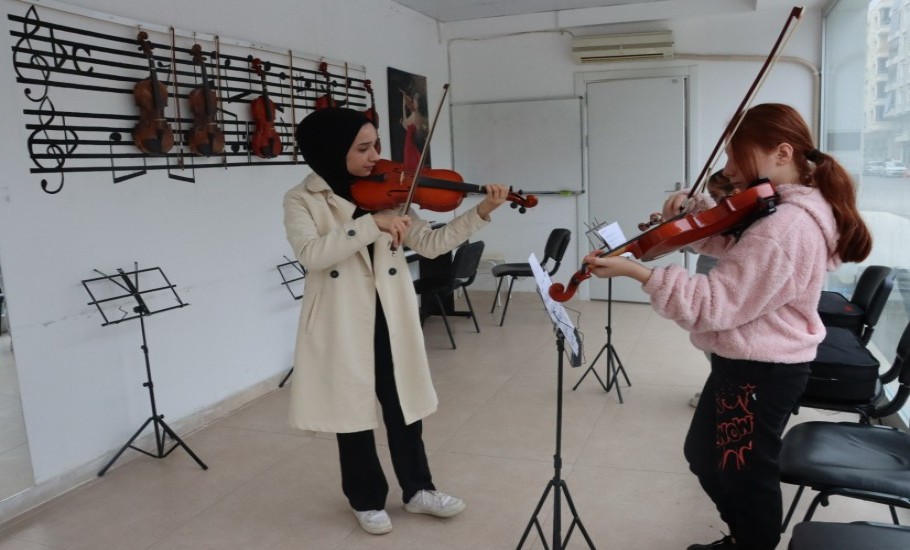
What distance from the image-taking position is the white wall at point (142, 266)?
9.39ft

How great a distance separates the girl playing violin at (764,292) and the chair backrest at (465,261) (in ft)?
10.4

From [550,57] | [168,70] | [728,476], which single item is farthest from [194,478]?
[550,57]

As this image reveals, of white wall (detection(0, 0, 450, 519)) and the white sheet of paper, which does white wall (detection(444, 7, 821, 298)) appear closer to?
white wall (detection(0, 0, 450, 519))

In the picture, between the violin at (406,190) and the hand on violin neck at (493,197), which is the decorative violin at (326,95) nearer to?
the violin at (406,190)

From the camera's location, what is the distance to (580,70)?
6.46m

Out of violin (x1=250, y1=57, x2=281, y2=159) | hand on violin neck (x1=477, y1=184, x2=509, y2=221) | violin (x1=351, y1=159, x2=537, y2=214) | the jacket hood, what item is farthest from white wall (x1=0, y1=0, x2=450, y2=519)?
the jacket hood

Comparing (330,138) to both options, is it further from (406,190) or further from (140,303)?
(140,303)

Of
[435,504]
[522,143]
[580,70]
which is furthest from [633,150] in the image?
[435,504]

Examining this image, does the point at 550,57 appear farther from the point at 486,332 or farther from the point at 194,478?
the point at 194,478

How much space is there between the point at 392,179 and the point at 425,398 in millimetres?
757

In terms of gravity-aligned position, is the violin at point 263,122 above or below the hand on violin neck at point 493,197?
above

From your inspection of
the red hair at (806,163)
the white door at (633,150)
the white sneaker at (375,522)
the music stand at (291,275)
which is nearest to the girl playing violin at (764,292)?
the red hair at (806,163)

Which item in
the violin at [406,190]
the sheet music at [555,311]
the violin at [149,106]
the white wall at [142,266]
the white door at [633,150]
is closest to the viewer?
the sheet music at [555,311]

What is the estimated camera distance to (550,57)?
6.54 m
